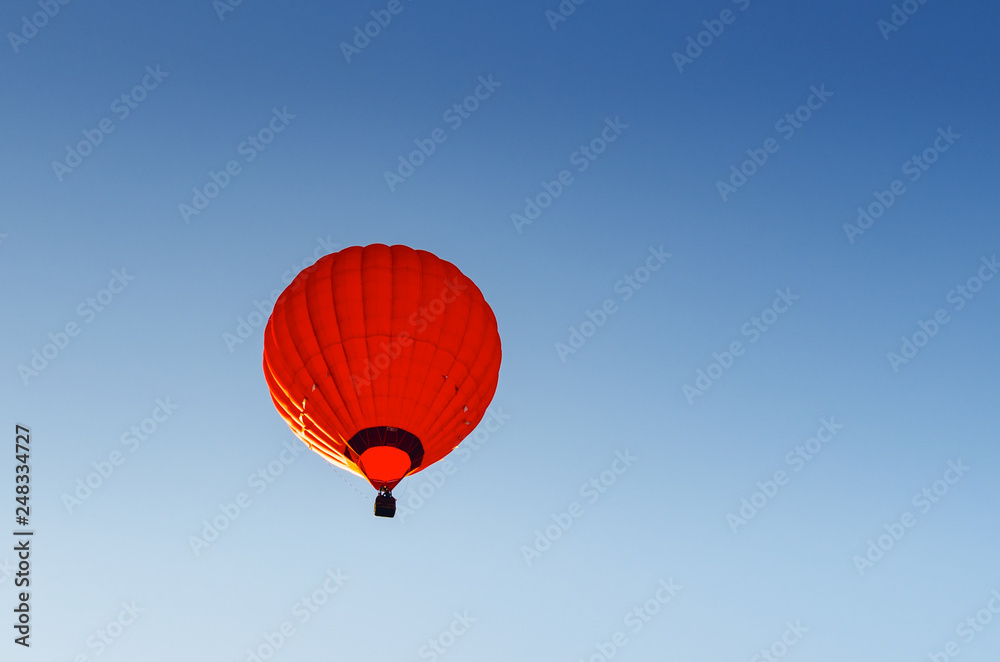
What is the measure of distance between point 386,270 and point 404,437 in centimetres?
418

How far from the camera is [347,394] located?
98.3ft

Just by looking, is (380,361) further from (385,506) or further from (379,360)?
(385,506)

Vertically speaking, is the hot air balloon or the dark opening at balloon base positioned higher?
the hot air balloon

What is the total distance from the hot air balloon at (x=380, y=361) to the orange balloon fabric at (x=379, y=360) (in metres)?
0.02

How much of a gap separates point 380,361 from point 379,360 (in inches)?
1.3

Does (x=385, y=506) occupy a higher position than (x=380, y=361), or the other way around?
(x=380, y=361)

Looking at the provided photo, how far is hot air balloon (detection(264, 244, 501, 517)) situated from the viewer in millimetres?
29953

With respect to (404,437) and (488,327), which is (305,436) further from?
(488,327)

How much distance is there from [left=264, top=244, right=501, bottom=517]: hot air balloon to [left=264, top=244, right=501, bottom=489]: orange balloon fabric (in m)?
0.02

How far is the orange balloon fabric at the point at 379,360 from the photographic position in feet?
98.2

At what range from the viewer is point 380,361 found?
2998cm

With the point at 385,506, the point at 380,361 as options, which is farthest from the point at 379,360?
the point at 385,506

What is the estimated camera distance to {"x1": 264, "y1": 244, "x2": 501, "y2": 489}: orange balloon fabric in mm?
29938

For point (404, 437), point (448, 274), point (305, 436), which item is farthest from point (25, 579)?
point (448, 274)
